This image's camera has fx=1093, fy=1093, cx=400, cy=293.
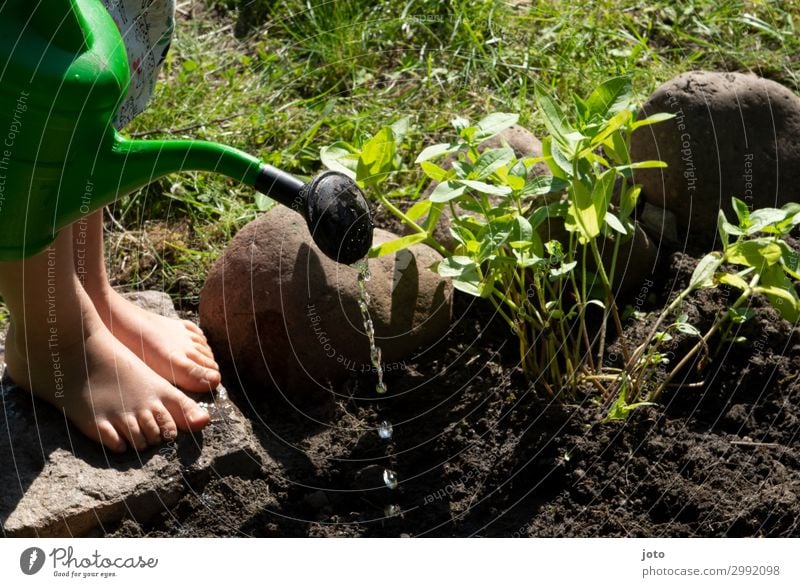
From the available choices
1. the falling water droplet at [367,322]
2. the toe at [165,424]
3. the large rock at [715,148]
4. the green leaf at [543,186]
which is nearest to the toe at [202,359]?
the toe at [165,424]

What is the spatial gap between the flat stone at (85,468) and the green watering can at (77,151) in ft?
1.04

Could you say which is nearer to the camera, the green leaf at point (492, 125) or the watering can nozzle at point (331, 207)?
the watering can nozzle at point (331, 207)

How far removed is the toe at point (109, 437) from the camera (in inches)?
67.1

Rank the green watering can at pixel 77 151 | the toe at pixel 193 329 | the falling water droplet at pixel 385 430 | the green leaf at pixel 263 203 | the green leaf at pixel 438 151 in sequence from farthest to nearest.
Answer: the green leaf at pixel 263 203, the toe at pixel 193 329, the falling water droplet at pixel 385 430, the green leaf at pixel 438 151, the green watering can at pixel 77 151

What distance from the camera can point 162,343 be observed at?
1.86 metres

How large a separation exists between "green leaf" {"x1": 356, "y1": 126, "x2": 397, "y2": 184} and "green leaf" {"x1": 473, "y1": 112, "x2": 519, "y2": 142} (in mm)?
145

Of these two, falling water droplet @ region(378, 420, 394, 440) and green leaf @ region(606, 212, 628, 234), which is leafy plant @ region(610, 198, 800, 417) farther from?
falling water droplet @ region(378, 420, 394, 440)

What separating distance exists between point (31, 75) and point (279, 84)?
108 centimetres

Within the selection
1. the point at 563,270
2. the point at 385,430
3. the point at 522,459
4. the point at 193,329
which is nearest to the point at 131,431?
the point at 193,329

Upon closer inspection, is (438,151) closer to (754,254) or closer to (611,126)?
(611,126)

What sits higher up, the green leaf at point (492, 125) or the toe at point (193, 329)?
the green leaf at point (492, 125)

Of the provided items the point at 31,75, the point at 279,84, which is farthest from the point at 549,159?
the point at 279,84

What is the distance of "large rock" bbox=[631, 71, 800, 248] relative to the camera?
197cm

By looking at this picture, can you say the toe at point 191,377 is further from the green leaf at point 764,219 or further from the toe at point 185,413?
→ the green leaf at point 764,219
